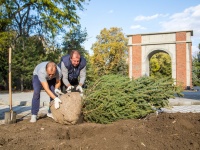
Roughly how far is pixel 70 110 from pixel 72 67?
3.62 feet

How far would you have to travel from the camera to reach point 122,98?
472cm

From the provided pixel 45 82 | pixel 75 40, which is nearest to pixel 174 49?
pixel 75 40

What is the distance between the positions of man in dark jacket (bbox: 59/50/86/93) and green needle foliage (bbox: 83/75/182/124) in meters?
0.53

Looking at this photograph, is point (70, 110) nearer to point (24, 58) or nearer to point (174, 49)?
point (24, 58)

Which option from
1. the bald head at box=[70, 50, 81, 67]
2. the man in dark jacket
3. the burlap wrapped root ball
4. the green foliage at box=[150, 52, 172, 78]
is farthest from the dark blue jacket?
the green foliage at box=[150, 52, 172, 78]

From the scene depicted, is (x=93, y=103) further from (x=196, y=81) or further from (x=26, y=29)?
(x=196, y=81)

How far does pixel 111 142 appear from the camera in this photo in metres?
3.11

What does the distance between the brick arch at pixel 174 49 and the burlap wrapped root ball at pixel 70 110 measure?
22.2 meters

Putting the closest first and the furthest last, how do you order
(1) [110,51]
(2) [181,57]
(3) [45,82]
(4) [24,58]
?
(3) [45,82], (4) [24,58], (2) [181,57], (1) [110,51]

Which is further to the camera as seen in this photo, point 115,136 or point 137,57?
point 137,57

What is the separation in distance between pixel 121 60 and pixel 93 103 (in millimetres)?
43927

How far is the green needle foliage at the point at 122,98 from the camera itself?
466 centimetres

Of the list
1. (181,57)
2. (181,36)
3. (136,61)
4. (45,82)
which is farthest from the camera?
(136,61)

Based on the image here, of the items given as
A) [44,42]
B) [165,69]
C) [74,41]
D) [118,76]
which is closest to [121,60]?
[165,69]
